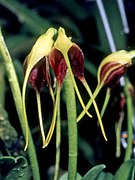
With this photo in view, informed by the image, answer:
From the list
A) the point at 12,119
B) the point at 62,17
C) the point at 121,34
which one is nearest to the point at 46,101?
the point at 12,119

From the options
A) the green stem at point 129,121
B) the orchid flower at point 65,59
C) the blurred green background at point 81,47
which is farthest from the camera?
the blurred green background at point 81,47

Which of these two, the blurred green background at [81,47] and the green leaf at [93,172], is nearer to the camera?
the green leaf at [93,172]

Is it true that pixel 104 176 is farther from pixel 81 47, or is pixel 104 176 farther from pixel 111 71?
pixel 81 47

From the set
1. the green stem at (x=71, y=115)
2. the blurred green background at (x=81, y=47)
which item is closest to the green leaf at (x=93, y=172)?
the green stem at (x=71, y=115)

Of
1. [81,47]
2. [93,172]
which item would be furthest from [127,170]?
[81,47]

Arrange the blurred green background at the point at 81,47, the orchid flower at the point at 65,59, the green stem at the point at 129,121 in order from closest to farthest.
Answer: the orchid flower at the point at 65,59
the green stem at the point at 129,121
the blurred green background at the point at 81,47

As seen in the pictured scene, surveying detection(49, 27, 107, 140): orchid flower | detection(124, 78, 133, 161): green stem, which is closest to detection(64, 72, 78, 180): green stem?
detection(49, 27, 107, 140): orchid flower

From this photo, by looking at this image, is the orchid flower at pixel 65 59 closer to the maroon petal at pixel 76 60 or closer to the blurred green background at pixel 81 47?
the maroon petal at pixel 76 60
